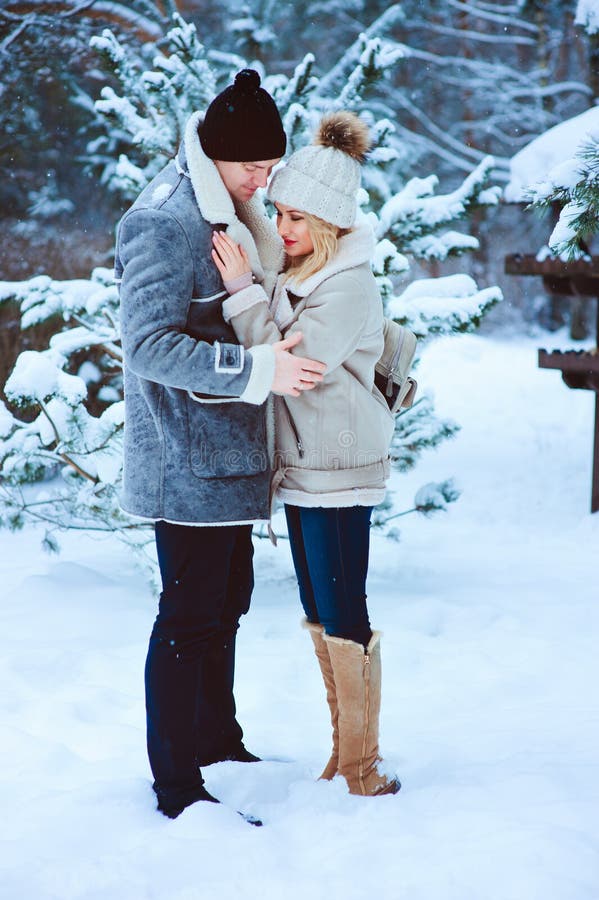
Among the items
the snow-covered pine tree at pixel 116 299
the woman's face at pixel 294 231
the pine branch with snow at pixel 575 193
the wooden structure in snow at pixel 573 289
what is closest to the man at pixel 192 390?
the woman's face at pixel 294 231

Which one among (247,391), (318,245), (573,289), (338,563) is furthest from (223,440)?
(573,289)

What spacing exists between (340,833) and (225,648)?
2.16 feet

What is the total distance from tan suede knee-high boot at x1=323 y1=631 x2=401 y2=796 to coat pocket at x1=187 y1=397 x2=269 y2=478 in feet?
1.88

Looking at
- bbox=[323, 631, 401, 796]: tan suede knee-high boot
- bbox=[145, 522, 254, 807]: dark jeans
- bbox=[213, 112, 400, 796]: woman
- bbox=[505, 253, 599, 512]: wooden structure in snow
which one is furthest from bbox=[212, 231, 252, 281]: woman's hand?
bbox=[505, 253, 599, 512]: wooden structure in snow

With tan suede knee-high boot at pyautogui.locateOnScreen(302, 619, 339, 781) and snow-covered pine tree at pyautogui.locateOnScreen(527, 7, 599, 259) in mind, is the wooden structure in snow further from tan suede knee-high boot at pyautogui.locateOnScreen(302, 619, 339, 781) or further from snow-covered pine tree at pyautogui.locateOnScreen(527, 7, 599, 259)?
tan suede knee-high boot at pyautogui.locateOnScreen(302, 619, 339, 781)

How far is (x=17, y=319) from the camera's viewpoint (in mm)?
7078

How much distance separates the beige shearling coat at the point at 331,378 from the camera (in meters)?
2.31

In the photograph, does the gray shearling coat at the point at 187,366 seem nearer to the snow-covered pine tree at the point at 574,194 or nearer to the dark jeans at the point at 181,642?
the dark jeans at the point at 181,642

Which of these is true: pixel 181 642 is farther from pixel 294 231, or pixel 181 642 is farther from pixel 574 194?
pixel 574 194

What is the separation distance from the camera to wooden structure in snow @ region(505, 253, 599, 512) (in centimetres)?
586

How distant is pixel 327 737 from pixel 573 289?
4236 millimetres

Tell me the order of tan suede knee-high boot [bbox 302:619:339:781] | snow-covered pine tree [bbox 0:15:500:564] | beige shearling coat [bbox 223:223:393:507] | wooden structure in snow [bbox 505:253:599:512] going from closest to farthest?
beige shearling coat [bbox 223:223:393:507] → tan suede knee-high boot [bbox 302:619:339:781] → snow-covered pine tree [bbox 0:15:500:564] → wooden structure in snow [bbox 505:253:599:512]

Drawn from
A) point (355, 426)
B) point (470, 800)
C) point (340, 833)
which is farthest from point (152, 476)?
point (470, 800)

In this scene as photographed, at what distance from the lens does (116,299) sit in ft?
14.1
